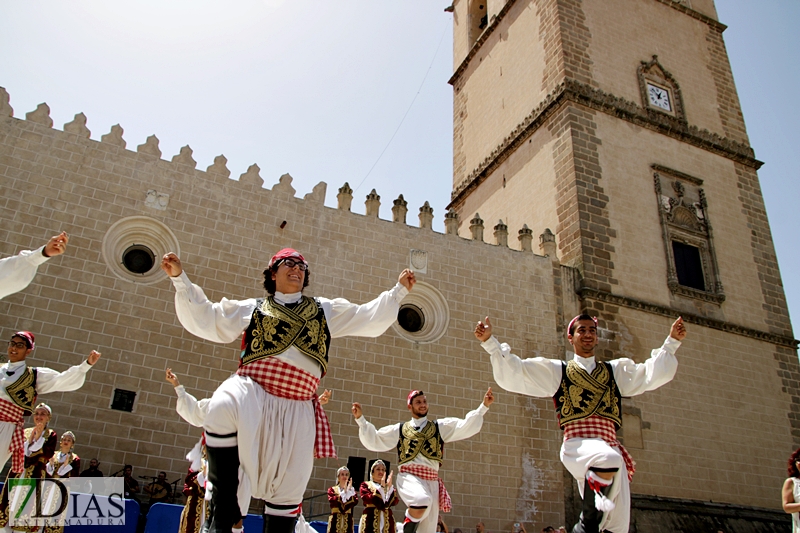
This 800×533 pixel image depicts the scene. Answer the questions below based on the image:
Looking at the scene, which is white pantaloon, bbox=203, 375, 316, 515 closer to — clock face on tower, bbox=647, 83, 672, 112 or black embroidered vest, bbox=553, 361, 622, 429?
black embroidered vest, bbox=553, 361, 622, 429

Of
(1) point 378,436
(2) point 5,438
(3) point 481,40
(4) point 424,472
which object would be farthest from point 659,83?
(2) point 5,438

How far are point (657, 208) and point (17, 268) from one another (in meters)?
14.8

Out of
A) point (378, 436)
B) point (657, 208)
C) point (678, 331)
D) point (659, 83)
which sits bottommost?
point (378, 436)

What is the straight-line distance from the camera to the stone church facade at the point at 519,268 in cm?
1052

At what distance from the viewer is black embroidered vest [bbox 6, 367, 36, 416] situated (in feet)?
18.4

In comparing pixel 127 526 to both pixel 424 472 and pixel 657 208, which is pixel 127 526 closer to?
pixel 424 472

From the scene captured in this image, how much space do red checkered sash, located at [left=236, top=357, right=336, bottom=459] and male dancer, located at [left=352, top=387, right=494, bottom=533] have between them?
113 inches

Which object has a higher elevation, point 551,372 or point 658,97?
point 658,97

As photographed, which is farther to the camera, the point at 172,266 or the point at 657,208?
the point at 657,208

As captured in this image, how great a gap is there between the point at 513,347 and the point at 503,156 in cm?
712

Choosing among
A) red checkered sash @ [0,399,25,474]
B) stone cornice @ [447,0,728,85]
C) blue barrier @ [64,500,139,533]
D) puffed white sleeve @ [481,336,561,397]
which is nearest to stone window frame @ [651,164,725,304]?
stone cornice @ [447,0,728,85]

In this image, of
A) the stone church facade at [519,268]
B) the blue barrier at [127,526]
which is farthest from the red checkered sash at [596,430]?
the stone church facade at [519,268]

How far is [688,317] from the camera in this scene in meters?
14.7

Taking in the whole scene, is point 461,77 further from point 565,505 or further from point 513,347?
point 565,505
